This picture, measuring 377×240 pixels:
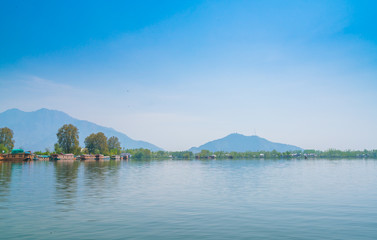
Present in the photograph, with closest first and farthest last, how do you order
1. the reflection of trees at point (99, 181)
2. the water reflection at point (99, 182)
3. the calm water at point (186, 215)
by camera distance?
the calm water at point (186, 215) → the water reflection at point (99, 182) → the reflection of trees at point (99, 181)

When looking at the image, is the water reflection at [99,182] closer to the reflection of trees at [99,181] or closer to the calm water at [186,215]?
the reflection of trees at [99,181]

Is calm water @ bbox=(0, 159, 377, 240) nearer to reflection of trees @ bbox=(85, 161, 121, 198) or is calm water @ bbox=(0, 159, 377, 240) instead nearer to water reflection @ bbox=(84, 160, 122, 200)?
water reflection @ bbox=(84, 160, 122, 200)

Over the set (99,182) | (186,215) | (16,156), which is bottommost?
(16,156)

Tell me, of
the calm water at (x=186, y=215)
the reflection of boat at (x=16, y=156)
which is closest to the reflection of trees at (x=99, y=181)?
the calm water at (x=186, y=215)

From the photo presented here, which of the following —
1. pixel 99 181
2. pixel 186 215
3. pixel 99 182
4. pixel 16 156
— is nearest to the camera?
pixel 186 215

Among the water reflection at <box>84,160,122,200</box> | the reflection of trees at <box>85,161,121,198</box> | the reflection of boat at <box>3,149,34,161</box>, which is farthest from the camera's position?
the reflection of boat at <box>3,149,34,161</box>

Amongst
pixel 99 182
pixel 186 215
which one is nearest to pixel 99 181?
pixel 99 182

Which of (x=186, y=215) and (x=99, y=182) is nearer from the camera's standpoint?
(x=186, y=215)

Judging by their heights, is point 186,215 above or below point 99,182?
above

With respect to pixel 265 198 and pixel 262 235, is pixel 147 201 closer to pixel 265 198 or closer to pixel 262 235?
pixel 265 198

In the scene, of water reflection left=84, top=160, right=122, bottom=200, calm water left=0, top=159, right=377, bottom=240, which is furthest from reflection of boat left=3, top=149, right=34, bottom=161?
calm water left=0, top=159, right=377, bottom=240

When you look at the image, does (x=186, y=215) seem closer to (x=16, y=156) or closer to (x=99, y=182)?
(x=99, y=182)

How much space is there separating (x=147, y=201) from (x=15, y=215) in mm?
12418

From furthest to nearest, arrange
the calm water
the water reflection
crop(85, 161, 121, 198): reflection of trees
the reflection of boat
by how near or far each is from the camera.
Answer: the reflection of boat
crop(85, 161, 121, 198): reflection of trees
the water reflection
the calm water
